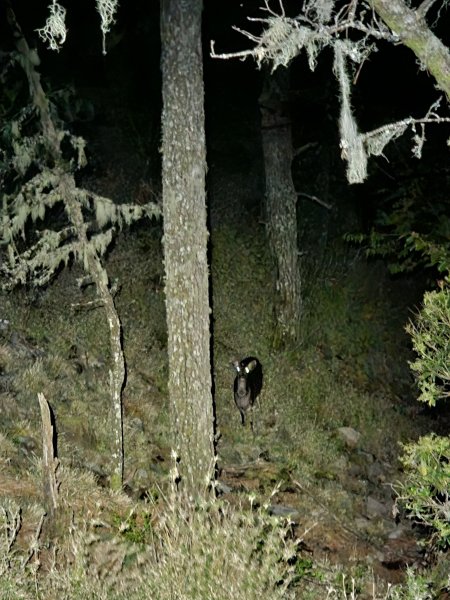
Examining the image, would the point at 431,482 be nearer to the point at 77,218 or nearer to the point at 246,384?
the point at 77,218

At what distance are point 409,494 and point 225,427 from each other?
5.82 metres

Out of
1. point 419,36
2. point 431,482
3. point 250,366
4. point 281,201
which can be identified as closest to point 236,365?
point 250,366

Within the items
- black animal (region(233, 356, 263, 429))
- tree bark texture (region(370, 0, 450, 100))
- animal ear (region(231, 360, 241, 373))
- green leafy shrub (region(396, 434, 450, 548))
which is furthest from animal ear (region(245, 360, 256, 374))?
tree bark texture (region(370, 0, 450, 100))

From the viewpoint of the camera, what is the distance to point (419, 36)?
14.9ft

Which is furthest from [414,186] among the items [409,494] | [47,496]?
[47,496]

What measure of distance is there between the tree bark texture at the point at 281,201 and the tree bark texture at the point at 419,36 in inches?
366

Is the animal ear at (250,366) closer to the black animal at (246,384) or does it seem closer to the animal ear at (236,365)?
the black animal at (246,384)

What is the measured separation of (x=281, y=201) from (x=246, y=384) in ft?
13.3

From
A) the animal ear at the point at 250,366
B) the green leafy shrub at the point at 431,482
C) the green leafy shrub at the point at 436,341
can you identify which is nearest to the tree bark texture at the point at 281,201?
the animal ear at the point at 250,366

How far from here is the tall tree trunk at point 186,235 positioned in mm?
8219

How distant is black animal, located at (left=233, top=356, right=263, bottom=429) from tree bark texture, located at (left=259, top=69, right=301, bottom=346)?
181 centimetres

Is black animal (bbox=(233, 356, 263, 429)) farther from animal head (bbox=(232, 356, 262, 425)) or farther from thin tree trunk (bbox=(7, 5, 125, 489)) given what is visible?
thin tree trunk (bbox=(7, 5, 125, 489))

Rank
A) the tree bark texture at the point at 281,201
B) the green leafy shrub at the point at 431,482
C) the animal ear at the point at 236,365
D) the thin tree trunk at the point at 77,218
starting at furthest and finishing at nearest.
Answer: the tree bark texture at the point at 281,201 < the animal ear at the point at 236,365 < the thin tree trunk at the point at 77,218 < the green leafy shrub at the point at 431,482

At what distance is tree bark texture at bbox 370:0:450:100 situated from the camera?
14.8 ft
